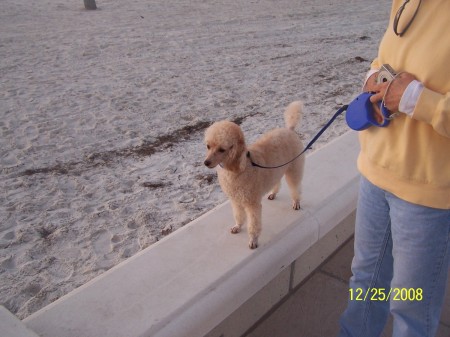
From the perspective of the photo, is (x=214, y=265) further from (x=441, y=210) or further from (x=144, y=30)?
(x=144, y=30)

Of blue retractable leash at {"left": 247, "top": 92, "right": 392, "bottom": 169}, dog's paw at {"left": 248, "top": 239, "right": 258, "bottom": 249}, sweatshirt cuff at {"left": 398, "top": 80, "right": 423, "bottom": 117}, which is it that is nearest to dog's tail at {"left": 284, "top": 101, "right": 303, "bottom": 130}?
dog's paw at {"left": 248, "top": 239, "right": 258, "bottom": 249}

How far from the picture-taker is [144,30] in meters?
8.82

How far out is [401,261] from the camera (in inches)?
54.2

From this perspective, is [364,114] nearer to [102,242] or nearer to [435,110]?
[435,110]

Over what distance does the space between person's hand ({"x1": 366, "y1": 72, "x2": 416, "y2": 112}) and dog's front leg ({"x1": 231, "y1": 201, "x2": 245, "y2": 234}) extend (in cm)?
102

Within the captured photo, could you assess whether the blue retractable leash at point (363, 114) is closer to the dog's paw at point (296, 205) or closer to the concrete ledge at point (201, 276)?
the concrete ledge at point (201, 276)

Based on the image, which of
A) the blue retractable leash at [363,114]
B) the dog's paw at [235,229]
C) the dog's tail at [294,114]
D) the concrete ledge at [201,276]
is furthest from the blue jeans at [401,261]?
the dog's tail at [294,114]

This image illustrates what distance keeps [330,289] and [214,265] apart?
2.30ft

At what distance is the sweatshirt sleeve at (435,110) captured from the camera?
1108 millimetres

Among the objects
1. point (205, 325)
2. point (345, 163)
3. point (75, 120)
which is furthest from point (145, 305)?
point (75, 120)

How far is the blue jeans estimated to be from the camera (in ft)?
4.27

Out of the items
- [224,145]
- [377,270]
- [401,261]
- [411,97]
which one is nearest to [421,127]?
[411,97]

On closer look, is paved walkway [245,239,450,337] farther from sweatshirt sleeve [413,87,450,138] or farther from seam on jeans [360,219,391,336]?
sweatshirt sleeve [413,87,450,138]

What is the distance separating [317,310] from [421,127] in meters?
1.19
